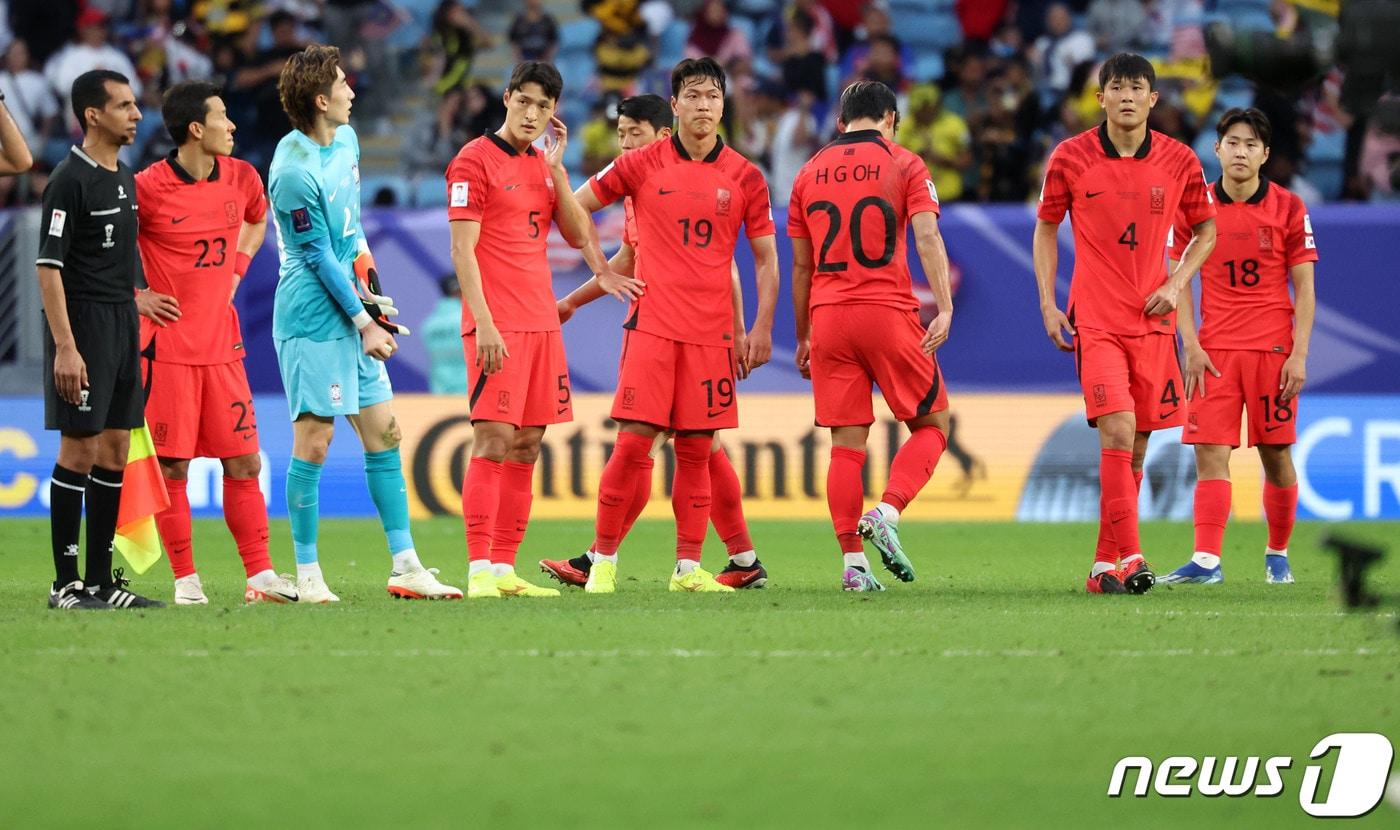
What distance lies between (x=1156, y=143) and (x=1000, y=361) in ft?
22.8

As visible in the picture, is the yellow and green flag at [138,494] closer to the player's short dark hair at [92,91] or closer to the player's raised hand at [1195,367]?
the player's short dark hair at [92,91]

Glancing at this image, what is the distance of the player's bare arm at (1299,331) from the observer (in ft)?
32.0

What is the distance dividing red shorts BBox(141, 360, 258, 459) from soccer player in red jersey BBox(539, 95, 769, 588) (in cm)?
152

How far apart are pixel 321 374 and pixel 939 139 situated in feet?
34.8

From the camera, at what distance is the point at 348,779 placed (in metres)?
4.60

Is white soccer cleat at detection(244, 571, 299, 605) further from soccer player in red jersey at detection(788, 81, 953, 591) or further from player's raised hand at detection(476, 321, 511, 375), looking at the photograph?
soccer player in red jersey at detection(788, 81, 953, 591)

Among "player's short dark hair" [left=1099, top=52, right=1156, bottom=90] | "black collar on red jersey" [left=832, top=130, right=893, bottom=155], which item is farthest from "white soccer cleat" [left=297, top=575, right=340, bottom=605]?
"player's short dark hair" [left=1099, top=52, right=1156, bottom=90]

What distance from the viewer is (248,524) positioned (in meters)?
8.40

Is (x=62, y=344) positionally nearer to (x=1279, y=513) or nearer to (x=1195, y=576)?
(x=1195, y=576)

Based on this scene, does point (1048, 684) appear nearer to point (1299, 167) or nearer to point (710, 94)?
point (710, 94)

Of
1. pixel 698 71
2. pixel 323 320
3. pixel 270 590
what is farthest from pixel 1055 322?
pixel 270 590

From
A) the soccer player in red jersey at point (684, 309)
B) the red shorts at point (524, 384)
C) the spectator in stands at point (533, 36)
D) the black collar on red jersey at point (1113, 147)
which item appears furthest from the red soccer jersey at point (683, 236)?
the spectator in stands at point (533, 36)

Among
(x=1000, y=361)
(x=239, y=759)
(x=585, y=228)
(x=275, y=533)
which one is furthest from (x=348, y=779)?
(x=1000, y=361)

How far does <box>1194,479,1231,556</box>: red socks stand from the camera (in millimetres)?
9672
